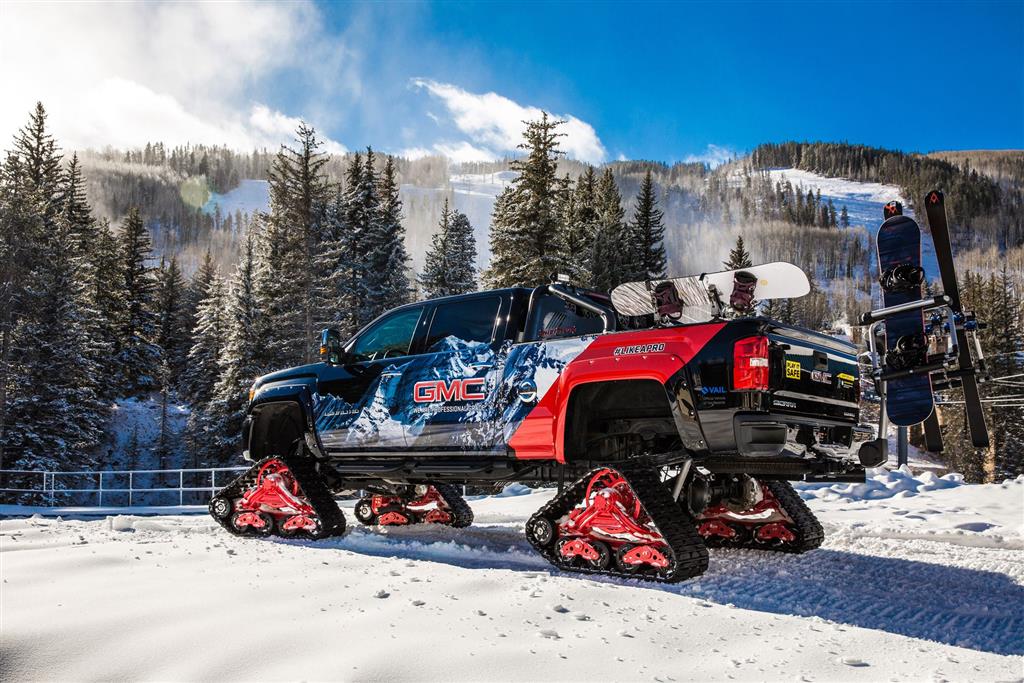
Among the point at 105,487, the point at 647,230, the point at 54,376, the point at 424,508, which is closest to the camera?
the point at 424,508

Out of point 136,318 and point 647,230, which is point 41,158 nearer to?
point 136,318

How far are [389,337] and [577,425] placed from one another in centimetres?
229

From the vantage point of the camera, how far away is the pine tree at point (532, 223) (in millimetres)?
28000

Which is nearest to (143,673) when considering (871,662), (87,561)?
(87,561)

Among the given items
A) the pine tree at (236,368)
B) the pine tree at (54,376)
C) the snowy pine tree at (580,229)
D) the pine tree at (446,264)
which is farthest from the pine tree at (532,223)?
the pine tree at (54,376)

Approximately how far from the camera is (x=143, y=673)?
113 inches

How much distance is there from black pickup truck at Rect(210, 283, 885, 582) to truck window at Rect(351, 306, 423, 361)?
0.02 meters

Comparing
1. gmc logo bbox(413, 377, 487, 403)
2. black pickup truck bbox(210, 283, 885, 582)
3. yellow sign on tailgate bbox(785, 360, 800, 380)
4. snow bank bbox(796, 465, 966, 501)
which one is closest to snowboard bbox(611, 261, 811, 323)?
black pickup truck bbox(210, 283, 885, 582)

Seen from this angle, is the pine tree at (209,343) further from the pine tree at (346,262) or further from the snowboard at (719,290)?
the snowboard at (719,290)

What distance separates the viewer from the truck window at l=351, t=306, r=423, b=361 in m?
6.83

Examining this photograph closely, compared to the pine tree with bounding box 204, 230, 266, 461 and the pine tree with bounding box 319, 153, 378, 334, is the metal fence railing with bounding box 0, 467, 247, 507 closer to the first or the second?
the pine tree with bounding box 204, 230, 266, 461

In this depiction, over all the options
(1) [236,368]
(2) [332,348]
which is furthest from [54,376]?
(2) [332,348]

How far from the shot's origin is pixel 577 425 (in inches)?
219

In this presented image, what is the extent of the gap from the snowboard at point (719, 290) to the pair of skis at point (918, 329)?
4.13ft
